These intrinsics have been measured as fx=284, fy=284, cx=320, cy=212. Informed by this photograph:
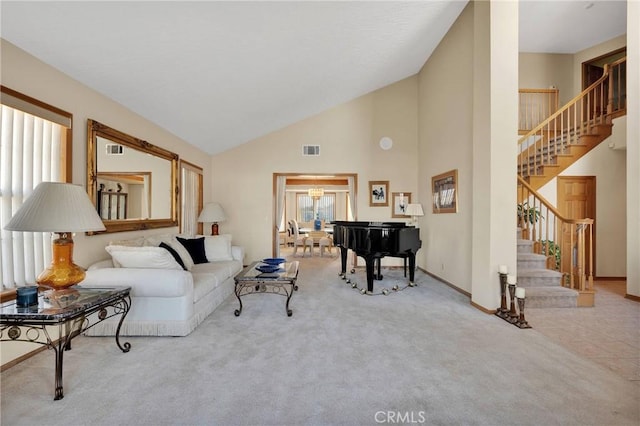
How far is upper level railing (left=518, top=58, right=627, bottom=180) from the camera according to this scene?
17.0 ft

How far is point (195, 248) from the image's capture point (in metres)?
4.24

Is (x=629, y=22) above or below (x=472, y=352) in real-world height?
above

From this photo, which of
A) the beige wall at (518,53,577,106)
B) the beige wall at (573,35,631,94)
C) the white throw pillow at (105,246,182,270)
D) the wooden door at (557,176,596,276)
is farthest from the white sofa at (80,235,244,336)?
the beige wall at (573,35,631,94)

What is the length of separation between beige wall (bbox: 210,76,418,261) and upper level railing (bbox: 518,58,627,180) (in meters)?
2.15

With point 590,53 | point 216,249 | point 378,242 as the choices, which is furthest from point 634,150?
point 216,249

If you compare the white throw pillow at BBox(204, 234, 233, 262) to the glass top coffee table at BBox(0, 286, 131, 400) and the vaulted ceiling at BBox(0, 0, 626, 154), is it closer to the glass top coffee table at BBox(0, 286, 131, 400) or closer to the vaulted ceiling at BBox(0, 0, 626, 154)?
the vaulted ceiling at BBox(0, 0, 626, 154)

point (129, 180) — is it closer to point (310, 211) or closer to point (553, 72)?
point (553, 72)

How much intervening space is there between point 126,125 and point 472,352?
444 cm

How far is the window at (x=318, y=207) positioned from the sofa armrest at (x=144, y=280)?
31.4 feet

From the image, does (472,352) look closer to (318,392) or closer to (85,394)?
(318,392)

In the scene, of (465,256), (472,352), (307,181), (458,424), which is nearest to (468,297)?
(465,256)

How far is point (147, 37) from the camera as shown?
8.04 ft

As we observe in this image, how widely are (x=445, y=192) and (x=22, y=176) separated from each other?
17.4 ft

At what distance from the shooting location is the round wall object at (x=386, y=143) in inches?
250
